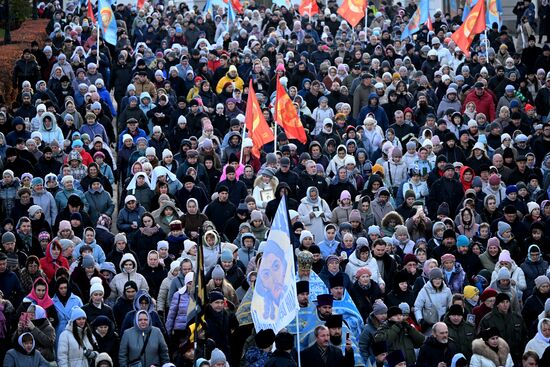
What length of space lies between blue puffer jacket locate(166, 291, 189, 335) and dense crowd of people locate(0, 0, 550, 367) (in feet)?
0.07

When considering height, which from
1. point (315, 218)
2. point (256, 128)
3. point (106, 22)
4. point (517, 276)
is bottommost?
point (517, 276)

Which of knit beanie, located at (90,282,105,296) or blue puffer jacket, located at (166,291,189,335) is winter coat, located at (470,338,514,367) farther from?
knit beanie, located at (90,282,105,296)

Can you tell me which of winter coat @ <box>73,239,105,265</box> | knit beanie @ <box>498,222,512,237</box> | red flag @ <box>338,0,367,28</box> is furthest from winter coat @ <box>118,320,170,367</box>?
red flag @ <box>338,0,367,28</box>

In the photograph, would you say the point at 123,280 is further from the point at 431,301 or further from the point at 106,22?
the point at 106,22

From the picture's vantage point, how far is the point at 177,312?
18.7m

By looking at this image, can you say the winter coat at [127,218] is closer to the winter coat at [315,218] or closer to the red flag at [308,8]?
the winter coat at [315,218]

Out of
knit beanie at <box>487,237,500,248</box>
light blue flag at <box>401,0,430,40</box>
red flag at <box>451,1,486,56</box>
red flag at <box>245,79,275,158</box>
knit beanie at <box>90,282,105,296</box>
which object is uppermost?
light blue flag at <box>401,0,430,40</box>

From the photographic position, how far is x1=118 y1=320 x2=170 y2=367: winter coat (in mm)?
17453

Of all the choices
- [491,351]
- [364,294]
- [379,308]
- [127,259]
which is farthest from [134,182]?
[491,351]

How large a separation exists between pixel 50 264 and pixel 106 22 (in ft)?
44.8

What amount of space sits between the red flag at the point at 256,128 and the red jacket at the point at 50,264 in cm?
525

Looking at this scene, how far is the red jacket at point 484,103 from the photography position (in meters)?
28.5

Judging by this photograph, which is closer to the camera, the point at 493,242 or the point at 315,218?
the point at 493,242

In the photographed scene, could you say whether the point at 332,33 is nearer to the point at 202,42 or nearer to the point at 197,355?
the point at 202,42
